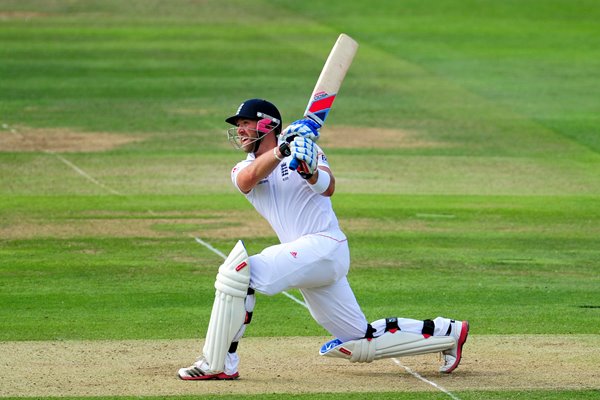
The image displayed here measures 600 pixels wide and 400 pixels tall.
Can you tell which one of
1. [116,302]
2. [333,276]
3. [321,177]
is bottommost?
[116,302]

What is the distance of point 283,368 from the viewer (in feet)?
27.4

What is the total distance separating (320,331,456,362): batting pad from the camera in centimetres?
809

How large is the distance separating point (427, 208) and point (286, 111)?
8.32 m

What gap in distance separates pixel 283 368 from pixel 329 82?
6.45 ft

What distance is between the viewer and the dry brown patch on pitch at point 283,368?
7.80 meters

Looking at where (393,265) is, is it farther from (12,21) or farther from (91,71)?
(12,21)

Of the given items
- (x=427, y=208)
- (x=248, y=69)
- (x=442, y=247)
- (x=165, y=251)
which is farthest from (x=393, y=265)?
(x=248, y=69)

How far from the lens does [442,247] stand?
13.1 m

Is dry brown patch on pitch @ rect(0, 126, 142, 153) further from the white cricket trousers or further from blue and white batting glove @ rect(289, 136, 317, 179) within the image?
blue and white batting glove @ rect(289, 136, 317, 179)

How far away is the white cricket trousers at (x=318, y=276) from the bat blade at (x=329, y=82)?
805mm

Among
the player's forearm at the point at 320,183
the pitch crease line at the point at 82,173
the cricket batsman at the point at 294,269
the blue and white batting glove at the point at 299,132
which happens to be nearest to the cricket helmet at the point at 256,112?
the cricket batsman at the point at 294,269

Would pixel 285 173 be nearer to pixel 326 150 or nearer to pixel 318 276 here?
pixel 318 276

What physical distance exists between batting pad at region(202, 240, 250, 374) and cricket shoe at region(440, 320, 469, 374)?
1429mm

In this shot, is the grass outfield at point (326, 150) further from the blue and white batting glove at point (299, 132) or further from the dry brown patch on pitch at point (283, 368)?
the blue and white batting glove at point (299, 132)
